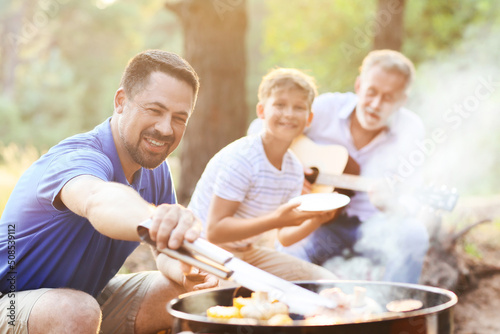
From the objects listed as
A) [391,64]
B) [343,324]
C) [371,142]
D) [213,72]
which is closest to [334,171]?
[371,142]

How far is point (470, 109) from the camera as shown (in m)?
11.3

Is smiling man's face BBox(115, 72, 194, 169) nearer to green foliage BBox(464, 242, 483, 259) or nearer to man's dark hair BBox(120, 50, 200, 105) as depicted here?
man's dark hair BBox(120, 50, 200, 105)

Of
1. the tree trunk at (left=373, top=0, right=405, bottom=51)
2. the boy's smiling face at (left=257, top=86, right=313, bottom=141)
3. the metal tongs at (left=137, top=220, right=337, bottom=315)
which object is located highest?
the tree trunk at (left=373, top=0, right=405, bottom=51)

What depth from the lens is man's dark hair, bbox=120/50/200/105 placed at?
2.40m

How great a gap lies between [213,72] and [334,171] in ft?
6.17

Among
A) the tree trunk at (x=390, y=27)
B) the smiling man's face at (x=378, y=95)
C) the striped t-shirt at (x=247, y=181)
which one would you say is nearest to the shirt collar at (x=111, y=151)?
the striped t-shirt at (x=247, y=181)

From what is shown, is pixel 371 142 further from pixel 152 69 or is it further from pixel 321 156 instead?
pixel 152 69

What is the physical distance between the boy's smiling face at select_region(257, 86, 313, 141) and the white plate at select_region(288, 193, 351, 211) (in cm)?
55

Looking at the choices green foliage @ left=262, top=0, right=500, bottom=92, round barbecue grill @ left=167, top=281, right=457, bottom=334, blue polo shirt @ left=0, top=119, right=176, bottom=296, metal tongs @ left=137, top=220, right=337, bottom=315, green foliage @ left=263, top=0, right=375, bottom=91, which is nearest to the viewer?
metal tongs @ left=137, top=220, right=337, bottom=315

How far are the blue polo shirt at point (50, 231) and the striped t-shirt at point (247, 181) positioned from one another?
0.90 m

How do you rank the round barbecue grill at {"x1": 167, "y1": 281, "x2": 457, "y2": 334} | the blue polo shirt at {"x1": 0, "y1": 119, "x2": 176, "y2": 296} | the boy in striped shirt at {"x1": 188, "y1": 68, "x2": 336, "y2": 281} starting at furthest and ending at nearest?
the boy in striped shirt at {"x1": 188, "y1": 68, "x2": 336, "y2": 281} < the blue polo shirt at {"x1": 0, "y1": 119, "x2": 176, "y2": 296} < the round barbecue grill at {"x1": 167, "y1": 281, "x2": 457, "y2": 334}

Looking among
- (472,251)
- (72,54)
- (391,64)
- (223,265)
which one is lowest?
(472,251)

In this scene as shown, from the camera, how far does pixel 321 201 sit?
285cm

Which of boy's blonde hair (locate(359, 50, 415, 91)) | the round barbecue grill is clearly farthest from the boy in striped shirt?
the round barbecue grill
